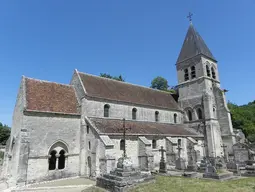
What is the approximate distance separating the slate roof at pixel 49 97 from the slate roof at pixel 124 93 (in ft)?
7.21

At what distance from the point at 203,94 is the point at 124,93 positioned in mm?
12004

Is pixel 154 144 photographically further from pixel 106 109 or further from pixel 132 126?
pixel 106 109

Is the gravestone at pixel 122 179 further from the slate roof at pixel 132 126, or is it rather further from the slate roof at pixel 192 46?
the slate roof at pixel 192 46

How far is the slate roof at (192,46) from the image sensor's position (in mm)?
28641

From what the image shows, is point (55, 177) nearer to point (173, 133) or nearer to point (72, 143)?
point (72, 143)

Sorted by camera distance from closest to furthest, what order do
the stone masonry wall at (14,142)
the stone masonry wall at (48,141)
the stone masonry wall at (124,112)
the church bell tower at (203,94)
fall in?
the stone masonry wall at (48,141)
the stone masonry wall at (14,142)
the stone masonry wall at (124,112)
the church bell tower at (203,94)

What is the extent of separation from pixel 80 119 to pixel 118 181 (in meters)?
10.8

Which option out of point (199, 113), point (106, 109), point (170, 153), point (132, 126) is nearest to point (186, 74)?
point (199, 113)

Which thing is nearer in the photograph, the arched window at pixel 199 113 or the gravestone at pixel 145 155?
the gravestone at pixel 145 155

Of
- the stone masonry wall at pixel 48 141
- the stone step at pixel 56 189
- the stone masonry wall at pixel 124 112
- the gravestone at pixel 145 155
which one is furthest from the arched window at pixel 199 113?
the stone step at pixel 56 189

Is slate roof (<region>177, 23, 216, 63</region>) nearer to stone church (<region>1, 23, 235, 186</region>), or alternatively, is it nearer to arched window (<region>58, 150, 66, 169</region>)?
stone church (<region>1, 23, 235, 186</region>)

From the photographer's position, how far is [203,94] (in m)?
26.2

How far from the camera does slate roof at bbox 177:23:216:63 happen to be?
28.6 meters

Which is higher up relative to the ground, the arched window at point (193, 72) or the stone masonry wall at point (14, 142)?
the arched window at point (193, 72)
